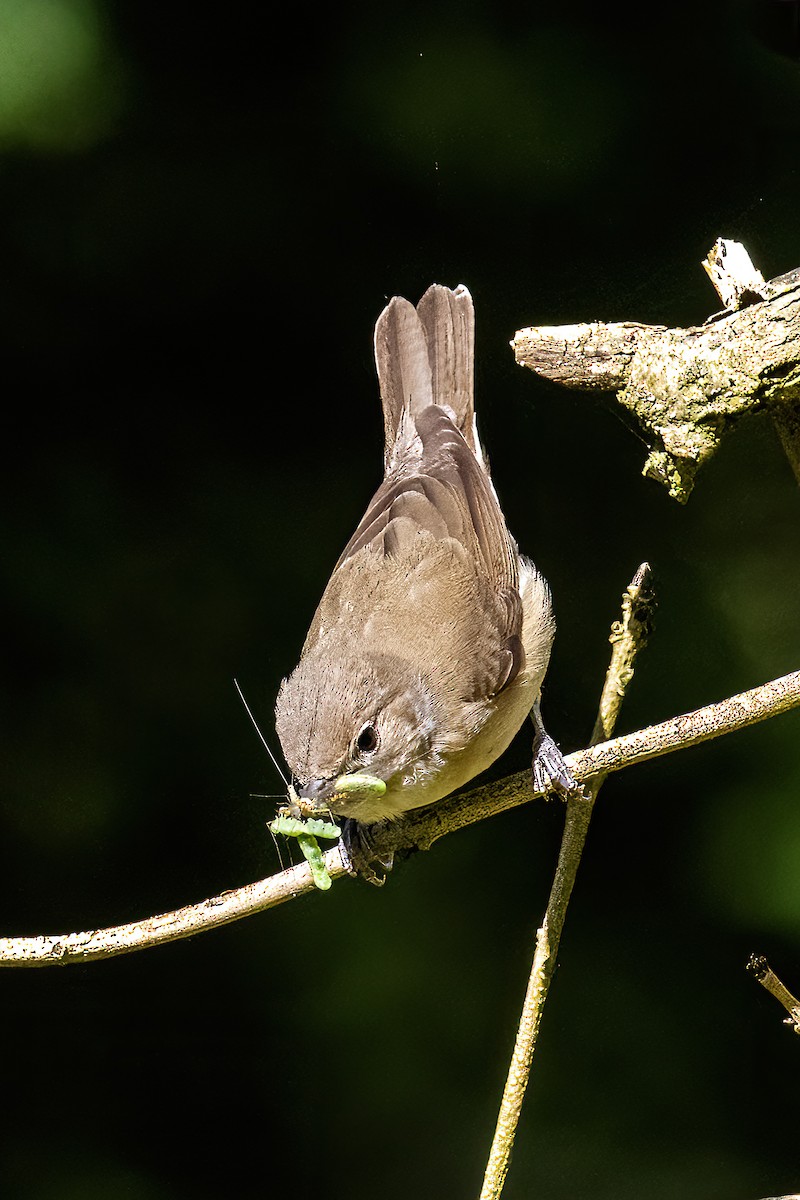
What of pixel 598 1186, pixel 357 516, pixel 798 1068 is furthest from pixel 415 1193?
pixel 357 516

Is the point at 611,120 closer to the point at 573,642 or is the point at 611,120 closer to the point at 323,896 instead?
the point at 573,642

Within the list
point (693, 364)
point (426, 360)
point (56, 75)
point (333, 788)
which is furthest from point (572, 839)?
point (56, 75)

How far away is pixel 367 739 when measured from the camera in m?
2.04

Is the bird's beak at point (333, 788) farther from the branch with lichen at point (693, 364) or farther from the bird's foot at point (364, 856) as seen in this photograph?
the branch with lichen at point (693, 364)

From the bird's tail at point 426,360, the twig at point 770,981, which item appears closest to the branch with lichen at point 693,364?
the bird's tail at point 426,360

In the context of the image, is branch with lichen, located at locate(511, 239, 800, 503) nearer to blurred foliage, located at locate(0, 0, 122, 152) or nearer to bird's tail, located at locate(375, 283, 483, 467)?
bird's tail, located at locate(375, 283, 483, 467)

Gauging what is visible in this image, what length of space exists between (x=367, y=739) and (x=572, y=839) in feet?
1.54

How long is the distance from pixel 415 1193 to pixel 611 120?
98.2 inches

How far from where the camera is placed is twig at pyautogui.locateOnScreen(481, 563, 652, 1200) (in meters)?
2.05

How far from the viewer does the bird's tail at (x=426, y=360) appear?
2.41 m

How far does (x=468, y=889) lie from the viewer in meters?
2.62

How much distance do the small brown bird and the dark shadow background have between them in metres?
0.09

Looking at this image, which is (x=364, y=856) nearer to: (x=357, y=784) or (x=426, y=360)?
(x=357, y=784)

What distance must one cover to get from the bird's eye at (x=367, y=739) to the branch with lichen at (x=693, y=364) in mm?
708
